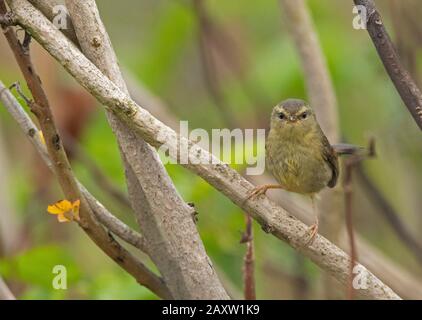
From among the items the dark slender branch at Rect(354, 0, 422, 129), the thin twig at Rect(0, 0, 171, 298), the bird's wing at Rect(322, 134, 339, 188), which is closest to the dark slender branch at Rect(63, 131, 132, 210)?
the bird's wing at Rect(322, 134, 339, 188)

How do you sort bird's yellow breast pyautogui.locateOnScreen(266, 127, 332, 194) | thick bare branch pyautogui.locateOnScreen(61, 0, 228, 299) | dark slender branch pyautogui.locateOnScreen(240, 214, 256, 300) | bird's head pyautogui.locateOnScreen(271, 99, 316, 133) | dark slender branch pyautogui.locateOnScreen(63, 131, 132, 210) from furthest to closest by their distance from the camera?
dark slender branch pyautogui.locateOnScreen(63, 131, 132, 210) < bird's head pyautogui.locateOnScreen(271, 99, 316, 133) < bird's yellow breast pyautogui.locateOnScreen(266, 127, 332, 194) < dark slender branch pyautogui.locateOnScreen(240, 214, 256, 300) < thick bare branch pyautogui.locateOnScreen(61, 0, 228, 299)

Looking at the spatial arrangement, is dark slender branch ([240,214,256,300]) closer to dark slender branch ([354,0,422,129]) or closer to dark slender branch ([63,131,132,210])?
dark slender branch ([354,0,422,129])

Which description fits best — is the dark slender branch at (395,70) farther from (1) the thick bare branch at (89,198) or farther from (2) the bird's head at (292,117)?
(2) the bird's head at (292,117)

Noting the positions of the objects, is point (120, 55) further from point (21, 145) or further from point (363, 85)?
point (363, 85)

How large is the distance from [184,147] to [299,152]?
4.04 ft

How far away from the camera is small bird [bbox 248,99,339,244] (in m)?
3.10

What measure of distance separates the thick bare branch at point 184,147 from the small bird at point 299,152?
0.88m

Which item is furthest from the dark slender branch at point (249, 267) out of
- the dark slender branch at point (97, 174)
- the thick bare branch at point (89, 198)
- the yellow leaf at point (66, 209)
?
the dark slender branch at point (97, 174)

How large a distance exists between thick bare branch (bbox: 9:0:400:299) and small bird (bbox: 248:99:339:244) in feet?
2.90

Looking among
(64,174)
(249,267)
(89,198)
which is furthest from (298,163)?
(64,174)

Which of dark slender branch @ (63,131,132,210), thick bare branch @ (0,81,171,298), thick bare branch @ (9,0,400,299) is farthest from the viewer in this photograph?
dark slender branch @ (63,131,132,210)

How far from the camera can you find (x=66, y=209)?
7.13ft

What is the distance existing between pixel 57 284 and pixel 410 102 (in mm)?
1446

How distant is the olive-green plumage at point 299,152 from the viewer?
310 cm
